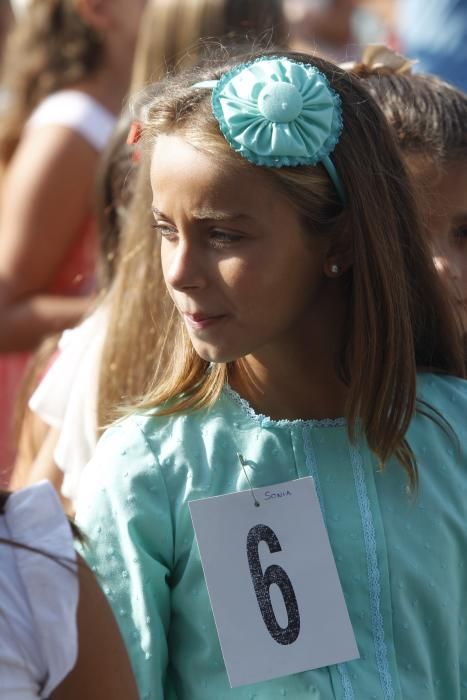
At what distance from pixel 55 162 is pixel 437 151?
1441 millimetres

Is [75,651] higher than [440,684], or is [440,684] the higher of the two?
[75,651]

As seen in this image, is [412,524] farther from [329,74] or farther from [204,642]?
[329,74]

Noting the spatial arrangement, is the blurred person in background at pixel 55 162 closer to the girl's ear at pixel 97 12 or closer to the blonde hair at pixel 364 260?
the girl's ear at pixel 97 12

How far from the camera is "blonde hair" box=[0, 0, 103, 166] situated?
3.97m

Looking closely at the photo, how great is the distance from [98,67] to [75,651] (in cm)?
276

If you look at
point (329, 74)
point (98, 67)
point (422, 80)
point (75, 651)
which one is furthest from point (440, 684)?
point (98, 67)

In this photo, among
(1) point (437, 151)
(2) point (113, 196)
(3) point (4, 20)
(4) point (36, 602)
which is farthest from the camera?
(3) point (4, 20)

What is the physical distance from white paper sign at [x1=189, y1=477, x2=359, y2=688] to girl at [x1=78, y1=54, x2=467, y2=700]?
0.12 feet

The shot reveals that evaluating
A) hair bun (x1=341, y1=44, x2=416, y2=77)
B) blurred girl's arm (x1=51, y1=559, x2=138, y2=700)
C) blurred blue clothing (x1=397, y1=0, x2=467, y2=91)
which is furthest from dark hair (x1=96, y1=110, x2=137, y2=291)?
blurred blue clothing (x1=397, y1=0, x2=467, y2=91)

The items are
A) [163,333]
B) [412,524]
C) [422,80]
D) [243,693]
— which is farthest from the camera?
[422,80]

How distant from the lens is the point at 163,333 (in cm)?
243

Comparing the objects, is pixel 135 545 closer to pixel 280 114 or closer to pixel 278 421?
pixel 278 421

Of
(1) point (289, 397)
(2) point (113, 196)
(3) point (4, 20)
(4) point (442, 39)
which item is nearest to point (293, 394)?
(1) point (289, 397)

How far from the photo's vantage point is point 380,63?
2.69 metres
